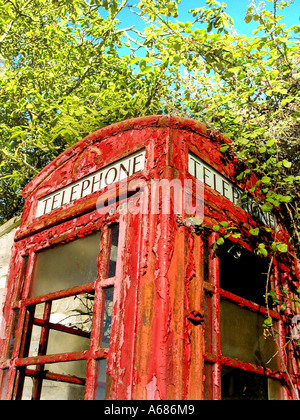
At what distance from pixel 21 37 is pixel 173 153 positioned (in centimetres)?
596

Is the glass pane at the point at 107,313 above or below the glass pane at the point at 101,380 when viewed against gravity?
above

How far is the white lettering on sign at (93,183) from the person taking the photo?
7.43 ft

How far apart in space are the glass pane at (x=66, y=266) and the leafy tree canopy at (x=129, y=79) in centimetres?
117

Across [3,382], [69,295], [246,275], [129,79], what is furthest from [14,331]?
[129,79]

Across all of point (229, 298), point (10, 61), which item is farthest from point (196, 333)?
point (10, 61)

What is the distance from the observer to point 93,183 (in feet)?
8.10

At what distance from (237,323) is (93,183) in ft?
4.08

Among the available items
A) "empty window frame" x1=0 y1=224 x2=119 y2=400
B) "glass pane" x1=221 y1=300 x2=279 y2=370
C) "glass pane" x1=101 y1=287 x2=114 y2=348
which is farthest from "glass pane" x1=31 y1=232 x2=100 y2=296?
"glass pane" x1=221 y1=300 x2=279 y2=370

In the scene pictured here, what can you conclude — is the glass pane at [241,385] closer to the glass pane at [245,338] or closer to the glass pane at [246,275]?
the glass pane at [245,338]

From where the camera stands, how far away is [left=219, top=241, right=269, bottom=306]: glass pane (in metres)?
2.64

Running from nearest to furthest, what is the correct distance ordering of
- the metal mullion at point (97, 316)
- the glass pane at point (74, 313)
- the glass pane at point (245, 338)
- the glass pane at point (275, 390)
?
the metal mullion at point (97, 316) → the glass pane at point (245, 338) → the glass pane at point (275, 390) → the glass pane at point (74, 313)

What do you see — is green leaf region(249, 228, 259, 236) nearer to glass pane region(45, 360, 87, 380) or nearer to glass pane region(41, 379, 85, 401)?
glass pane region(45, 360, 87, 380)

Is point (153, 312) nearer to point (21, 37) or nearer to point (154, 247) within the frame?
point (154, 247)

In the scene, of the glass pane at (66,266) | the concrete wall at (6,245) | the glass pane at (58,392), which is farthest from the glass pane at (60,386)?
the glass pane at (66,266)
